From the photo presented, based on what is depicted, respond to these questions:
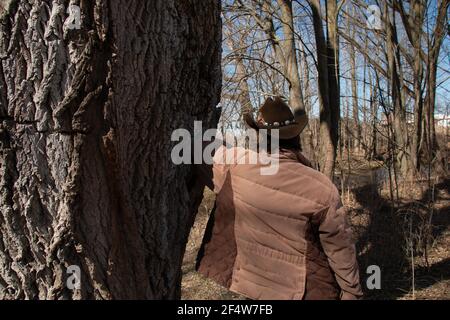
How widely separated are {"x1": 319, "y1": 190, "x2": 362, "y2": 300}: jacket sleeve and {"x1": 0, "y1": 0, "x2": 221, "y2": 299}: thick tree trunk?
0.72m

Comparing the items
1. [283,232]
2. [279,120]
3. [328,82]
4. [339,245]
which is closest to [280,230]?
[283,232]

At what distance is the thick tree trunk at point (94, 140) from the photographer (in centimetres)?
145

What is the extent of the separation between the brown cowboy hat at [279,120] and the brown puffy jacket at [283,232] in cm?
12

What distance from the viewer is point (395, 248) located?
19.3 feet

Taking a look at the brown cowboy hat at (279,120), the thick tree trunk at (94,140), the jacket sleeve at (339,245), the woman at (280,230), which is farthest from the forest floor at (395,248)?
the thick tree trunk at (94,140)

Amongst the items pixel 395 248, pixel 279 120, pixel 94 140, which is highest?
pixel 279 120

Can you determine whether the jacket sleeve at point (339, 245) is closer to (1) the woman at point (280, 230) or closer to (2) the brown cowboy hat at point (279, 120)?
(1) the woman at point (280, 230)

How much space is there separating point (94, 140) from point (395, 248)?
532 centimetres

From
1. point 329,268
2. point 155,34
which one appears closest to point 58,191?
point 155,34

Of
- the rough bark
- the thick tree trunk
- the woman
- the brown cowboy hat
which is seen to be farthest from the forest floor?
Answer: the thick tree trunk

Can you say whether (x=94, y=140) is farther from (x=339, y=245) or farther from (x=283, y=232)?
(x=339, y=245)

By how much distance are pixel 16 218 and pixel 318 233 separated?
132cm

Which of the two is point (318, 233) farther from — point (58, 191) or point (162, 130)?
point (58, 191)

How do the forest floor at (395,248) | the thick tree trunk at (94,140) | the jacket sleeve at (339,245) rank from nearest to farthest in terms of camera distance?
the thick tree trunk at (94,140)
the jacket sleeve at (339,245)
the forest floor at (395,248)
